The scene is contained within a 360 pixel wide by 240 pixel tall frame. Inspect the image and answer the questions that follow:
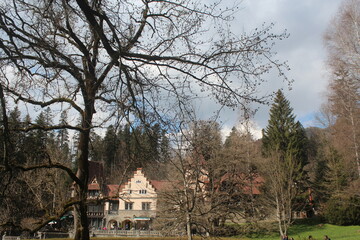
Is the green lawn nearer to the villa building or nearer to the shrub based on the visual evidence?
the shrub

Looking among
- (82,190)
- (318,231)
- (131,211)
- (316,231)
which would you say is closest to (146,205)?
(131,211)

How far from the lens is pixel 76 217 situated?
631cm

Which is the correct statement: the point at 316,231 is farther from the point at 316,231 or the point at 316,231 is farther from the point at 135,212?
the point at 135,212

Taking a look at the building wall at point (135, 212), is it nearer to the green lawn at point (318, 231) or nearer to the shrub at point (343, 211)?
the green lawn at point (318, 231)

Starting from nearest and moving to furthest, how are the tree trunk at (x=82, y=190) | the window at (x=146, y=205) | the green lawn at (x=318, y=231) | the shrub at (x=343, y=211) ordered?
the tree trunk at (x=82, y=190), the green lawn at (x=318, y=231), the shrub at (x=343, y=211), the window at (x=146, y=205)

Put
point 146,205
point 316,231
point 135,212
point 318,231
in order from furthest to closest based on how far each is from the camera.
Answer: point 146,205, point 135,212, point 316,231, point 318,231

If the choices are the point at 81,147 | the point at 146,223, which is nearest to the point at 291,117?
the point at 146,223

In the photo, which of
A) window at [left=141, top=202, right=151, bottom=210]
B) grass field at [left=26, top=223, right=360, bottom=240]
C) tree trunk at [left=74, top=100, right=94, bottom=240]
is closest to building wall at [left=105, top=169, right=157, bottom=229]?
window at [left=141, top=202, right=151, bottom=210]

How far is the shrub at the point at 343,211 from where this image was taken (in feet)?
96.4

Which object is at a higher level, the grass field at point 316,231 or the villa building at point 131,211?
the villa building at point 131,211

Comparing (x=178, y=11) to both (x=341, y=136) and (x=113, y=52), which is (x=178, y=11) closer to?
(x=113, y=52)

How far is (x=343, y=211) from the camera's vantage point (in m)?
30.2

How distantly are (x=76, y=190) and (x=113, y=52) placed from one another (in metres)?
3.02

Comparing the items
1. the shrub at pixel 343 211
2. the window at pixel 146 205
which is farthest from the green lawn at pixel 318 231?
the window at pixel 146 205
